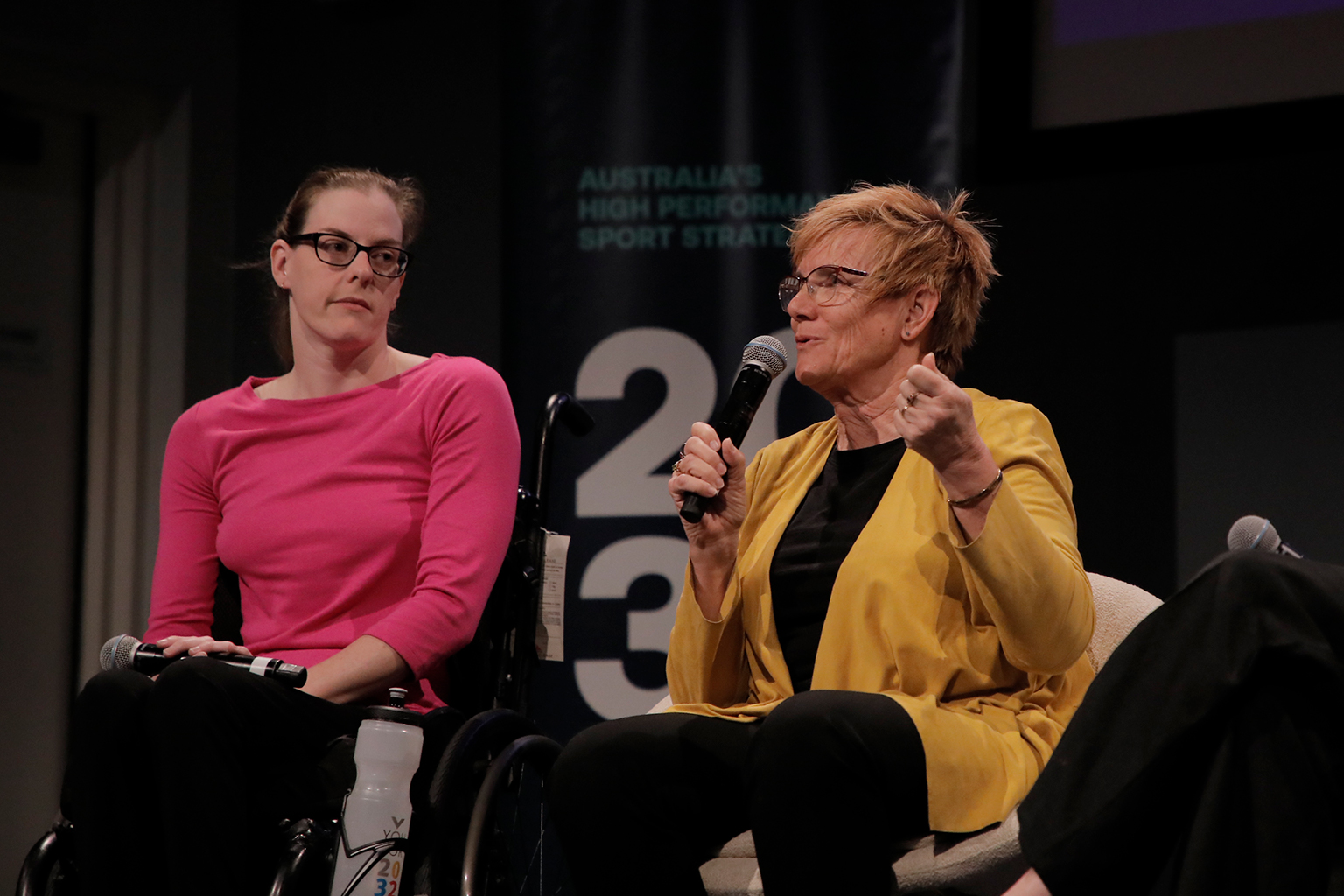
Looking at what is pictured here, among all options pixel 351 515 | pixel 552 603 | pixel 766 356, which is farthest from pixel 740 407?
pixel 351 515

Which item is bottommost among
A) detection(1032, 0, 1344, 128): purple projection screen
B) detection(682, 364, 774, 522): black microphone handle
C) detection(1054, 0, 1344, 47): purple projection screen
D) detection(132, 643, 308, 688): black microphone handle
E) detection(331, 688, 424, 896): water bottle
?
detection(331, 688, 424, 896): water bottle

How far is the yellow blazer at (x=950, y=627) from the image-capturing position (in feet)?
5.17

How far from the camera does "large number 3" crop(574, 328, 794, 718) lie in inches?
118

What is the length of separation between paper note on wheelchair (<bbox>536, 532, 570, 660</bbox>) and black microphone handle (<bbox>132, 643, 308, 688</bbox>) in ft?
1.31

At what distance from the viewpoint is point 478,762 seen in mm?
1906

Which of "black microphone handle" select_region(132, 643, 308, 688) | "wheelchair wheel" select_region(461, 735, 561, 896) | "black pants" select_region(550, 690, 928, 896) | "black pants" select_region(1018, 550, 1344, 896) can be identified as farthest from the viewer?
"black microphone handle" select_region(132, 643, 308, 688)

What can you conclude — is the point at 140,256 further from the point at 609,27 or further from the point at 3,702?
the point at 609,27

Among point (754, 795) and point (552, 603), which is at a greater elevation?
point (552, 603)

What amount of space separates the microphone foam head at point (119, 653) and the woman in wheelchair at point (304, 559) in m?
0.06

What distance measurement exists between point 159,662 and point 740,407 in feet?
2.89

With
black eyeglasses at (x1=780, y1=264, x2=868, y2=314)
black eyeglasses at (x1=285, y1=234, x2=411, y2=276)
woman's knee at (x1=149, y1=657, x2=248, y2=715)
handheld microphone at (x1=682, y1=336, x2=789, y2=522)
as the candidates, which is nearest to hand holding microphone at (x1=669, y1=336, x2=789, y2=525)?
handheld microphone at (x1=682, y1=336, x2=789, y2=522)

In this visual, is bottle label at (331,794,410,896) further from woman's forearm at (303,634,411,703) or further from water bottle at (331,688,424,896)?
woman's forearm at (303,634,411,703)

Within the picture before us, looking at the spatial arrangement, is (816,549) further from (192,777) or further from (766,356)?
(192,777)

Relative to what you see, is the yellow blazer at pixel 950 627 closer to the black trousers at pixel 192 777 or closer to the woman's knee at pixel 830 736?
the woman's knee at pixel 830 736
